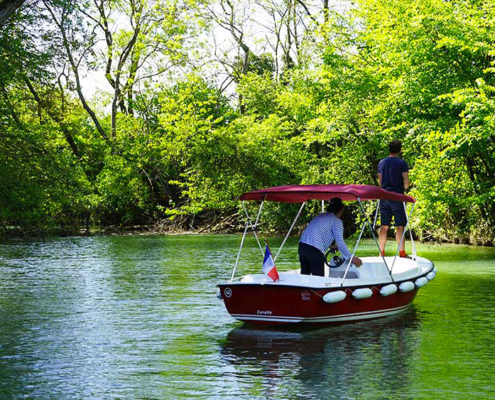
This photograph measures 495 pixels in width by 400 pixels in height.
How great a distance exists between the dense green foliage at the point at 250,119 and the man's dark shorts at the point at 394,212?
243 inches

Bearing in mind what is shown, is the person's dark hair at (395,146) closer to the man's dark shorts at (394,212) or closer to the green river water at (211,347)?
the man's dark shorts at (394,212)

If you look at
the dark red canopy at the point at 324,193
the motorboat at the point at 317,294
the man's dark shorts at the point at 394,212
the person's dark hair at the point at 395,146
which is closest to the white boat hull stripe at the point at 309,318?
the motorboat at the point at 317,294

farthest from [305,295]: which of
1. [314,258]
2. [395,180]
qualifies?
[395,180]

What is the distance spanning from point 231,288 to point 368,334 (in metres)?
1.93

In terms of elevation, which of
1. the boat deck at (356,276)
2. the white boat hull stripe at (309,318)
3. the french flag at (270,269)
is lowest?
the white boat hull stripe at (309,318)

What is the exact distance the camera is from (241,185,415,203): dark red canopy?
37.3ft

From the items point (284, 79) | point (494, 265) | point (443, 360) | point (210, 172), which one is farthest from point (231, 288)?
point (284, 79)

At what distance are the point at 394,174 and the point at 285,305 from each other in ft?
13.8

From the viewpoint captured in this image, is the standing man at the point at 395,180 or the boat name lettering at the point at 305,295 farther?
the standing man at the point at 395,180

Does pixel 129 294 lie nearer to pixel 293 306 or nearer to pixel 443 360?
pixel 293 306

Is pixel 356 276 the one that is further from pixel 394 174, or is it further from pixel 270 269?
pixel 394 174

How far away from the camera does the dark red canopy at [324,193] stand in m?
11.4

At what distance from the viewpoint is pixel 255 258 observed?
2336cm

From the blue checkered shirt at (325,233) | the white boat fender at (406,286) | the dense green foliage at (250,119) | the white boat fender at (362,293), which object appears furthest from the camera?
the dense green foliage at (250,119)
